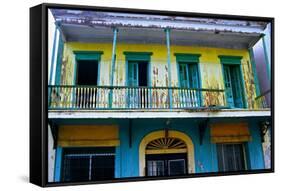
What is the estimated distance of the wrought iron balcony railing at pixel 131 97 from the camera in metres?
3.31

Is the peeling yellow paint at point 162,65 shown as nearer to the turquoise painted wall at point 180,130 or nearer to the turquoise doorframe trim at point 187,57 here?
the turquoise doorframe trim at point 187,57

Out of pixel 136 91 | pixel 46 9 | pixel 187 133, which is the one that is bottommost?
pixel 187 133

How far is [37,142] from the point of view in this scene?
3.20 metres

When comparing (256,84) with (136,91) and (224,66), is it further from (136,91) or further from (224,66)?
(136,91)

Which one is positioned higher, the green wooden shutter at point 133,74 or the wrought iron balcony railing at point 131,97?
the green wooden shutter at point 133,74

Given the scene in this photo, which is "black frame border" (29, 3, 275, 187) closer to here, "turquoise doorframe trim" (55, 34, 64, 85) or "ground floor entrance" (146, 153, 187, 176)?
"turquoise doorframe trim" (55, 34, 64, 85)

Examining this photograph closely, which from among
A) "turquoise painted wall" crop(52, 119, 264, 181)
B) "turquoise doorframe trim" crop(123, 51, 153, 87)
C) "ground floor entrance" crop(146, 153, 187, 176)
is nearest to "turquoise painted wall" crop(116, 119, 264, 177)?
"turquoise painted wall" crop(52, 119, 264, 181)

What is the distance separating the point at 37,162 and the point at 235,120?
1606 mm

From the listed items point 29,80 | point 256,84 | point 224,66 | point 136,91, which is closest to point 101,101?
point 136,91

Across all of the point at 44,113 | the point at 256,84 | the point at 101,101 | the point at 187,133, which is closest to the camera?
the point at 44,113

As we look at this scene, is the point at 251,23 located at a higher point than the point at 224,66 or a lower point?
higher

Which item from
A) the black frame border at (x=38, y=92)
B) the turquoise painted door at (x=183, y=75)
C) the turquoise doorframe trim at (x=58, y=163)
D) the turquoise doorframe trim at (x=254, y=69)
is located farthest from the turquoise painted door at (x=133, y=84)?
the turquoise doorframe trim at (x=254, y=69)

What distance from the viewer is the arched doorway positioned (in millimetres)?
3551

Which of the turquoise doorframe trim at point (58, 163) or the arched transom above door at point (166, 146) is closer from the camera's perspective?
the turquoise doorframe trim at point (58, 163)
